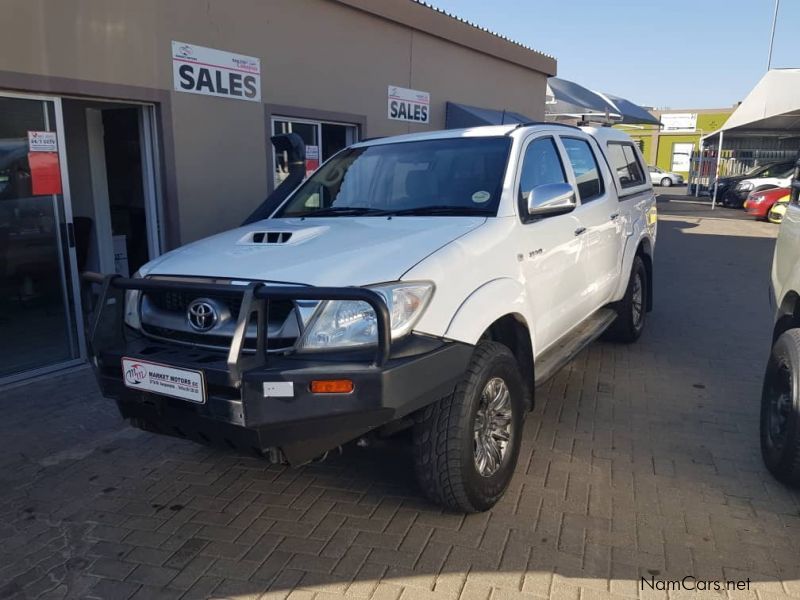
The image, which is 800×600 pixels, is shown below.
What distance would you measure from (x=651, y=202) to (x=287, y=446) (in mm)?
5179

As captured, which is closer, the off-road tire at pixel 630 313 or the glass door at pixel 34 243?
the glass door at pixel 34 243

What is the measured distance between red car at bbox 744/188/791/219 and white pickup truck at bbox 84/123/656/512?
1695 centimetres

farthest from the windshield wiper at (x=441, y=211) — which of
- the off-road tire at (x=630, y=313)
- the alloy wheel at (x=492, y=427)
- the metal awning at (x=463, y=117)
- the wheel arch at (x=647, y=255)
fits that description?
the metal awning at (x=463, y=117)

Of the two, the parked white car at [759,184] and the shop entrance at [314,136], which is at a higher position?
the shop entrance at [314,136]

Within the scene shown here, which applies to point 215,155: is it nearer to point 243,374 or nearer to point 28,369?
point 28,369

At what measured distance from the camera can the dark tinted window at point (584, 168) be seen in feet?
16.0

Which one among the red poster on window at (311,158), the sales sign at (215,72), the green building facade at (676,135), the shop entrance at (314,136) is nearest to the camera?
the sales sign at (215,72)

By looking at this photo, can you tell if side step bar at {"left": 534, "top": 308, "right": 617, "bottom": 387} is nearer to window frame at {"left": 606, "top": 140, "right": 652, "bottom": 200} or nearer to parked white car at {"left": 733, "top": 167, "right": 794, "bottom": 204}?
window frame at {"left": 606, "top": 140, "right": 652, "bottom": 200}

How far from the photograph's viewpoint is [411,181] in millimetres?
4168

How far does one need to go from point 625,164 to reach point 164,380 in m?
4.85

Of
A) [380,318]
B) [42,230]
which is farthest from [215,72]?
[380,318]

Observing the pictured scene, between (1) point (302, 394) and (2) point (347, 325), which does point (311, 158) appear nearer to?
(2) point (347, 325)

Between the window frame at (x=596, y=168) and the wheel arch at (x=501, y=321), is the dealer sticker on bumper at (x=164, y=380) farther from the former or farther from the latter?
the window frame at (x=596, y=168)

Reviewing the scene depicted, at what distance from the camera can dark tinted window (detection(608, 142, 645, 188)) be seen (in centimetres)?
587
